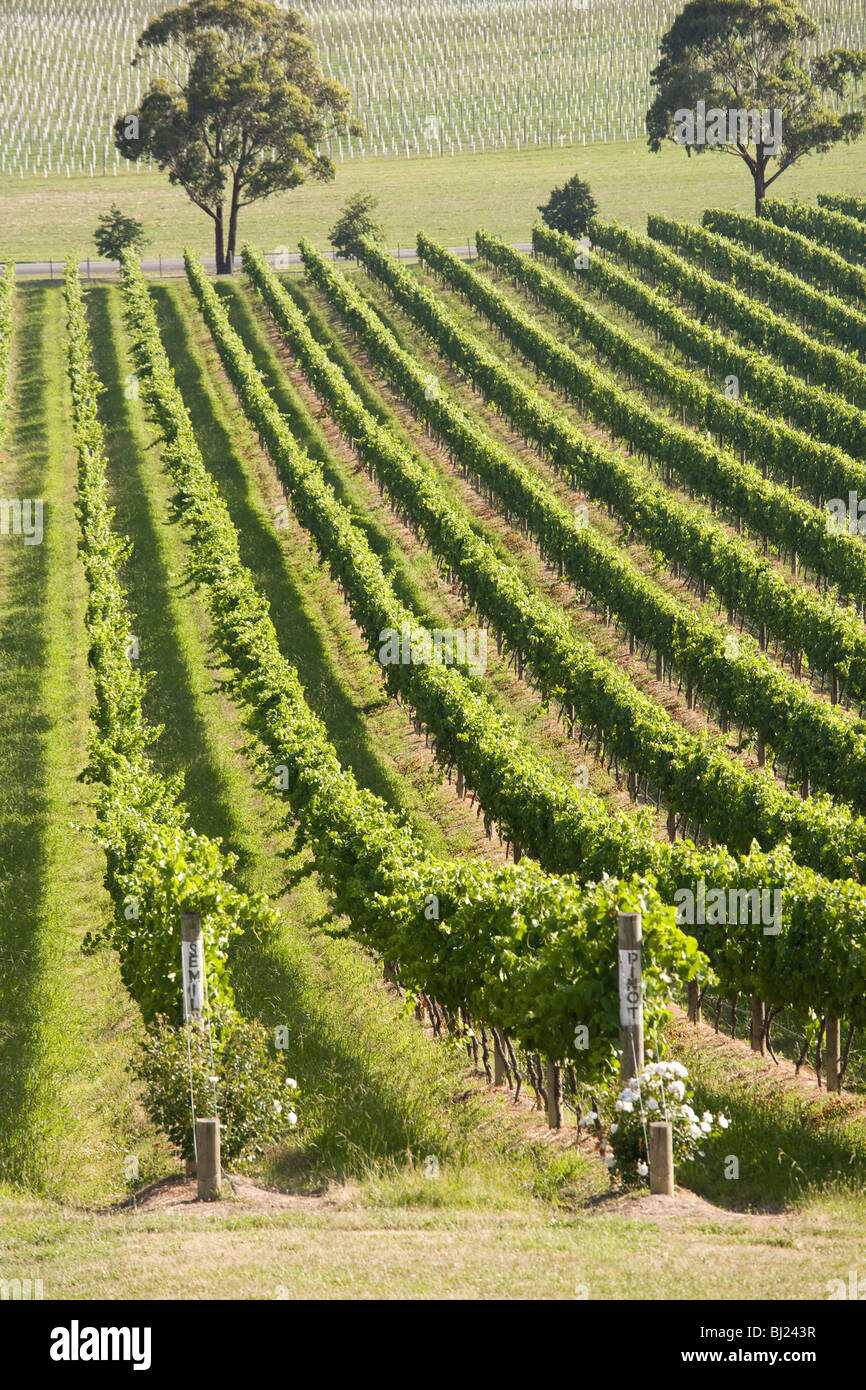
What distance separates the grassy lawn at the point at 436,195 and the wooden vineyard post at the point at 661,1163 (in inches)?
3387

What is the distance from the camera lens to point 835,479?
160 feet

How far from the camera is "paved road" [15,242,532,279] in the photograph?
86.4m

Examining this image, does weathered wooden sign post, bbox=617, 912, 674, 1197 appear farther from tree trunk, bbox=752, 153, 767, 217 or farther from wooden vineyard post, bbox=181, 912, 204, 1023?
tree trunk, bbox=752, 153, 767, 217

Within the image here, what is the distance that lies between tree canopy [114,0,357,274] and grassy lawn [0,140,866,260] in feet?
42.9

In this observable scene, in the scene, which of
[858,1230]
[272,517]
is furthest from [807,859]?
[272,517]

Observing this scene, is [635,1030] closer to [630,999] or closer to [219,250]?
[630,999]

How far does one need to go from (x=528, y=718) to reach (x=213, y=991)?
18.8 m

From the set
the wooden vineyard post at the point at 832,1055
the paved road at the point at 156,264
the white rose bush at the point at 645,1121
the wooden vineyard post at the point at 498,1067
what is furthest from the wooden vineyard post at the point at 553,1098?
the paved road at the point at 156,264

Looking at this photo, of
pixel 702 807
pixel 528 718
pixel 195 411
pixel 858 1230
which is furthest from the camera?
pixel 195 411

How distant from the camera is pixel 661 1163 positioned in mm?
15758

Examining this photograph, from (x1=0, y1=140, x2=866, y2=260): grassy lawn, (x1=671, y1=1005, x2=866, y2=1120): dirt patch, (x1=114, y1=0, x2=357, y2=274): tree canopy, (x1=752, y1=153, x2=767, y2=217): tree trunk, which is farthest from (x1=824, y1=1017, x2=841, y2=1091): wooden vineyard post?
(x1=0, y1=140, x2=866, y2=260): grassy lawn

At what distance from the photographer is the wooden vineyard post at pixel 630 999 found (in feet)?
51.6

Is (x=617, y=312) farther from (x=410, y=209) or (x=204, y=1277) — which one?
(x=204, y=1277)

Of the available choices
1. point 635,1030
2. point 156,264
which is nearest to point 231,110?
point 156,264
